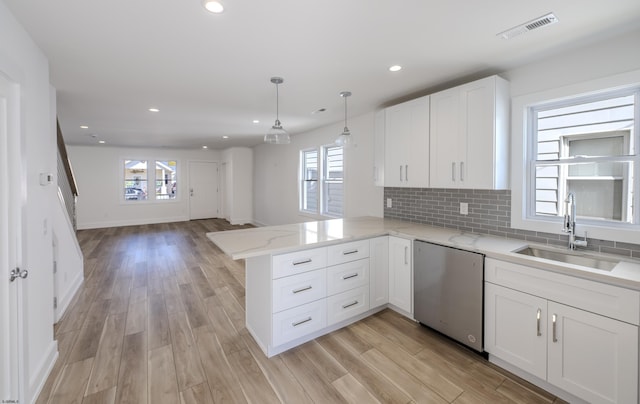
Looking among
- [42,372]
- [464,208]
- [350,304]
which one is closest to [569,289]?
[464,208]

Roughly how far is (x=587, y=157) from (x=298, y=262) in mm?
2423

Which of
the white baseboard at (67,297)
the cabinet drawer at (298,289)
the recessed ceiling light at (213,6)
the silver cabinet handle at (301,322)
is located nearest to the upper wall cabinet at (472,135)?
the cabinet drawer at (298,289)

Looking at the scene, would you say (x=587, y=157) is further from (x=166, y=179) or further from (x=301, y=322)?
(x=166, y=179)

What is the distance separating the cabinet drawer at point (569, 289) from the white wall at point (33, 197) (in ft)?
10.4

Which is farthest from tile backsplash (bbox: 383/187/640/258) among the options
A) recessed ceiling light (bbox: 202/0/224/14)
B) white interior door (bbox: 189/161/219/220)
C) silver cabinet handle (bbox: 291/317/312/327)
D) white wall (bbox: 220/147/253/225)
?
white interior door (bbox: 189/161/219/220)

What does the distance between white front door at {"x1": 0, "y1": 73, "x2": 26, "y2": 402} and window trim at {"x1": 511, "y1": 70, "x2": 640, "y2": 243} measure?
143 inches

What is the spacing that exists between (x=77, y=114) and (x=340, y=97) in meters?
3.90

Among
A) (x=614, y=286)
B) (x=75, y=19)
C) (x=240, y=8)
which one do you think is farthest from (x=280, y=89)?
(x=614, y=286)

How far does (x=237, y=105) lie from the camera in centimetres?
370

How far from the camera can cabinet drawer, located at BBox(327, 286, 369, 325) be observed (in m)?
2.59

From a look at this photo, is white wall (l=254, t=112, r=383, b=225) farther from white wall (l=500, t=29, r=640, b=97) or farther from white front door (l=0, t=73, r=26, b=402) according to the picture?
white front door (l=0, t=73, r=26, b=402)

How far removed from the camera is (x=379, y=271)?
2.93 meters

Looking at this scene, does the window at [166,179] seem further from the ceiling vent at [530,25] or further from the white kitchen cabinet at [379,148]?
the ceiling vent at [530,25]

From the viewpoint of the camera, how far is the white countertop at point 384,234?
1695 mm
